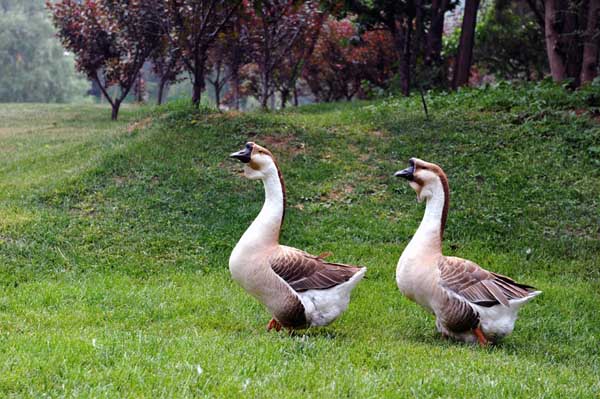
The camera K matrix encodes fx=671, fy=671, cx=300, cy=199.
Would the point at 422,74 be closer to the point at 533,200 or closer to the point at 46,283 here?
the point at 533,200

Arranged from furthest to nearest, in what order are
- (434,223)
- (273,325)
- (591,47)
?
(591,47)
(273,325)
(434,223)

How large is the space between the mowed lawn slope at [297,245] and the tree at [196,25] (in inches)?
35.8

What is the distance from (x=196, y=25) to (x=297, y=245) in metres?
7.63

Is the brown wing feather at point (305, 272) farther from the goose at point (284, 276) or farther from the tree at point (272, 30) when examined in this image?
the tree at point (272, 30)

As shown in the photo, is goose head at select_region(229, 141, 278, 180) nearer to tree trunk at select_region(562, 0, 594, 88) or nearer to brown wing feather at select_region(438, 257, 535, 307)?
brown wing feather at select_region(438, 257, 535, 307)

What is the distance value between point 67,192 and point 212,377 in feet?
20.2

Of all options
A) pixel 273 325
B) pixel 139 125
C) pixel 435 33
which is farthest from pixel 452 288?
pixel 435 33

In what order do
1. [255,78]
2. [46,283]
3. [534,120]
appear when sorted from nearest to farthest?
1. [46,283]
2. [534,120]
3. [255,78]

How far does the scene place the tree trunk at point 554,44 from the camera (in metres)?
14.2

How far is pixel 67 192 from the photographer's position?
9.15m

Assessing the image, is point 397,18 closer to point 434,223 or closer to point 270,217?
point 434,223

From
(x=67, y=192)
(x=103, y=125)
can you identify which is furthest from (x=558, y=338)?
(x=103, y=125)

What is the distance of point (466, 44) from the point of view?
53.1 feet

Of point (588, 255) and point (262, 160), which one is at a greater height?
point (262, 160)
